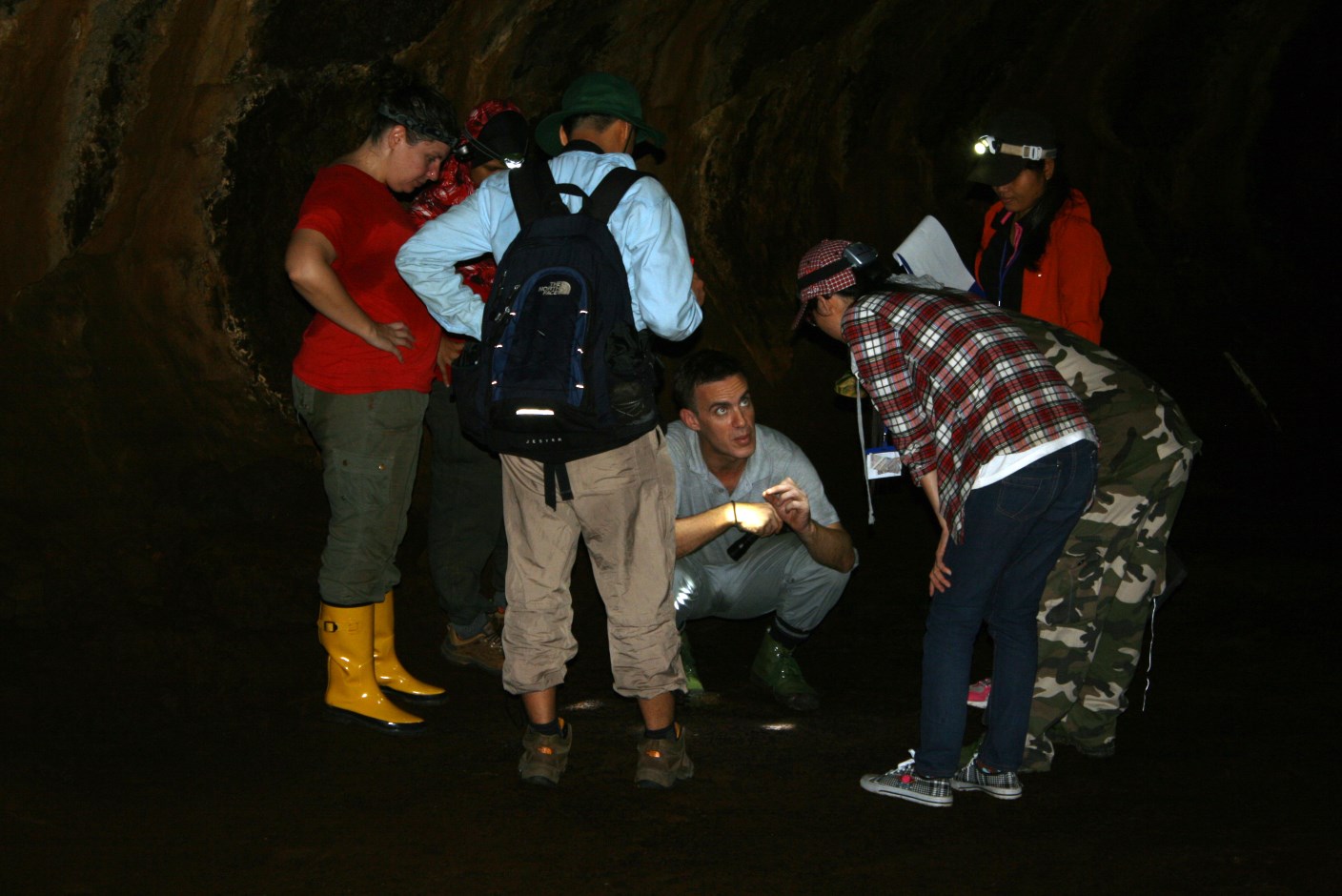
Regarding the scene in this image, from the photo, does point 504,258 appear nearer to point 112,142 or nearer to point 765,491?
point 765,491

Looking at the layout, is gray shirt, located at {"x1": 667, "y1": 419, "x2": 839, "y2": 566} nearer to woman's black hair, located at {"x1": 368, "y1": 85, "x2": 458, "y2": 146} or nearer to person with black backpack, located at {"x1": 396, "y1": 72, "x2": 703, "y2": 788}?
person with black backpack, located at {"x1": 396, "y1": 72, "x2": 703, "y2": 788}

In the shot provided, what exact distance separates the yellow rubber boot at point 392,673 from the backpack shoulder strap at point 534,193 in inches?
61.0

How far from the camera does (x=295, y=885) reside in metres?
2.93

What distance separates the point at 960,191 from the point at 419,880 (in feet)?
30.6

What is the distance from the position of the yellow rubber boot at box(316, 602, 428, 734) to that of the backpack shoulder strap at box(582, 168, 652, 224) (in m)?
1.51

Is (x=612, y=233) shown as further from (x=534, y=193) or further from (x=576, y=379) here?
(x=576, y=379)

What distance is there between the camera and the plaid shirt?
3.19 m

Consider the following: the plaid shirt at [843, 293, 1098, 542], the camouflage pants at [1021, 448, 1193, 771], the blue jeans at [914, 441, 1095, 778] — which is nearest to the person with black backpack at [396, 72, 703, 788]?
the plaid shirt at [843, 293, 1098, 542]

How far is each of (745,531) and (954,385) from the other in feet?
4.20

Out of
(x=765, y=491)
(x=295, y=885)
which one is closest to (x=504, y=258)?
(x=765, y=491)

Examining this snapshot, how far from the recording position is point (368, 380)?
3850mm

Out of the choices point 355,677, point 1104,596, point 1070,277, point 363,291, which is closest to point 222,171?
point 363,291

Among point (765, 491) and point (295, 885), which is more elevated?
point (765, 491)

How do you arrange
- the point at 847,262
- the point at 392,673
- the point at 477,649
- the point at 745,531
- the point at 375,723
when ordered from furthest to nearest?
the point at 477,649 < the point at 745,531 < the point at 392,673 < the point at 375,723 < the point at 847,262
